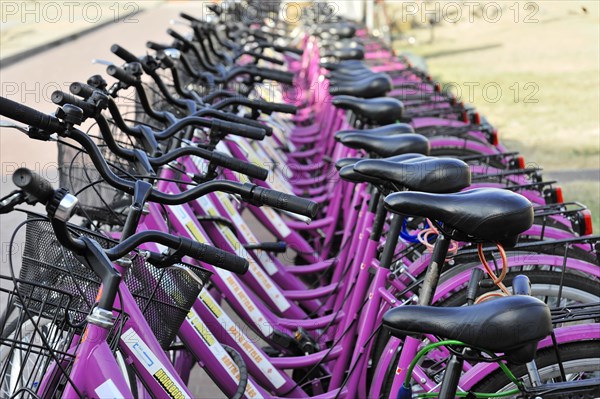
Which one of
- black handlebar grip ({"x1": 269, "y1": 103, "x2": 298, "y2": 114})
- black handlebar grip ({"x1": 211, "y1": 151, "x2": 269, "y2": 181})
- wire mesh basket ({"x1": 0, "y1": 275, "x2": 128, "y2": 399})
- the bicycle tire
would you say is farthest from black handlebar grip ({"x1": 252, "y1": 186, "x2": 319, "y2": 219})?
black handlebar grip ({"x1": 269, "y1": 103, "x2": 298, "y2": 114})

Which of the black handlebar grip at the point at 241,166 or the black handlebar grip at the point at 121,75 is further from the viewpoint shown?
the black handlebar grip at the point at 121,75

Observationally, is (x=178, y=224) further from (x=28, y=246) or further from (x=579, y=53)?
(x=579, y=53)

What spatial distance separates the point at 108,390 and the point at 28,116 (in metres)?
0.61

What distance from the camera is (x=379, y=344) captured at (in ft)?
9.84

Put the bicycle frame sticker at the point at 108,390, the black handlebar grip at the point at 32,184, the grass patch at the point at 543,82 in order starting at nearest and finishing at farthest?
the black handlebar grip at the point at 32,184 → the bicycle frame sticker at the point at 108,390 → the grass patch at the point at 543,82

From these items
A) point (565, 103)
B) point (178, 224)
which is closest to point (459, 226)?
point (178, 224)

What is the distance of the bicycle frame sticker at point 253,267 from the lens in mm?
3518

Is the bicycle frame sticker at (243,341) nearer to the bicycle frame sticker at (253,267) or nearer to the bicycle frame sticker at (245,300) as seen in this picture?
the bicycle frame sticker at (245,300)

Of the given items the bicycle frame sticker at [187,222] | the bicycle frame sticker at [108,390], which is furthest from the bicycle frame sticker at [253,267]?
the bicycle frame sticker at [108,390]

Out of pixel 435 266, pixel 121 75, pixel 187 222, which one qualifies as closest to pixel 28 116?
pixel 435 266

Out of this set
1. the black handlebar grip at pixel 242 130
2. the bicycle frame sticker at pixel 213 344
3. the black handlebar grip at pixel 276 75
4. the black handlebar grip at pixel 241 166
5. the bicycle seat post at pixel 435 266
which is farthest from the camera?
the black handlebar grip at pixel 276 75

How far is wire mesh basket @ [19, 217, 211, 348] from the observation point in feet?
6.54

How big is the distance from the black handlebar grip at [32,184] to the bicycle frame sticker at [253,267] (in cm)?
204

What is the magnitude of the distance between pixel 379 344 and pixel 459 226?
3.67ft
